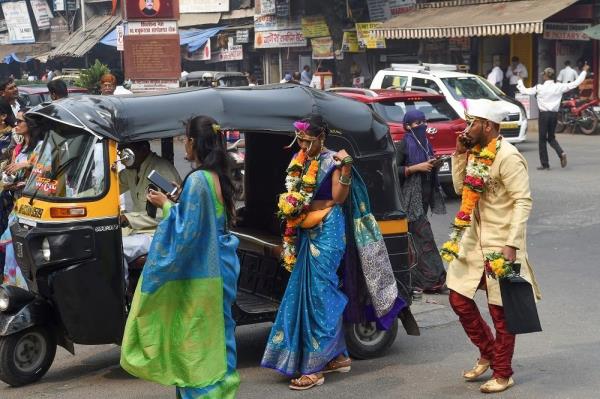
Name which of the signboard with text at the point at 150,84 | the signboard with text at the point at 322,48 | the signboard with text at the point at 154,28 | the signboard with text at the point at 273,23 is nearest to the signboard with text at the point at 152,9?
the signboard with text at the point at 154,28

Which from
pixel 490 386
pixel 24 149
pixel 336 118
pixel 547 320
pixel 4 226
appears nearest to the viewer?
pixel 490 386

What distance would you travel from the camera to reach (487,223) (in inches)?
235

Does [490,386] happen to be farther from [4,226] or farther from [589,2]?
[589,2]

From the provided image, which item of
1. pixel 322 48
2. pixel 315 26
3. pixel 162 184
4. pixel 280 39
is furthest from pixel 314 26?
pixel 162 184

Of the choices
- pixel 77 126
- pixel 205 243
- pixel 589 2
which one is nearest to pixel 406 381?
pixel 205 243

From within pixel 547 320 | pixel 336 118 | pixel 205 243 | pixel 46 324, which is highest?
pixel 336 118

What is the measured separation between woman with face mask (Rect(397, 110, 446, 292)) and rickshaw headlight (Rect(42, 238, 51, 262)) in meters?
3.63

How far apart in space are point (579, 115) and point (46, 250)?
61.4 ft

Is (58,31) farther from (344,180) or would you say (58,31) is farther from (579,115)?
(344,180)

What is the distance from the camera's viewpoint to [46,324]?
628cm

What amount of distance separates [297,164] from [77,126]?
1.34 m

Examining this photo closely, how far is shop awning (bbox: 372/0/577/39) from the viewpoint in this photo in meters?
23.8

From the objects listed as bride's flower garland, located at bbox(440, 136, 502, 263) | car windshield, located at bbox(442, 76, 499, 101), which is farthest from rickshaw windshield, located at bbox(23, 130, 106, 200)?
car windshield, located at bbox(442, 76, 499, 101)

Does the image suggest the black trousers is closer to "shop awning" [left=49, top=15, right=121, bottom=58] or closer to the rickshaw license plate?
the rickshaw license plate
